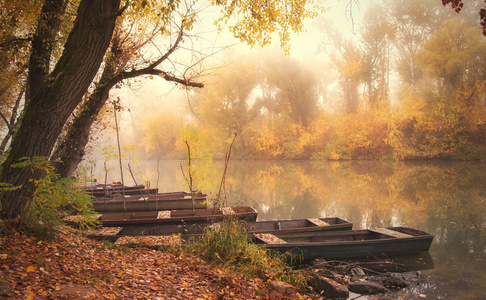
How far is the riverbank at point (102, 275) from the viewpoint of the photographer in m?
3.05

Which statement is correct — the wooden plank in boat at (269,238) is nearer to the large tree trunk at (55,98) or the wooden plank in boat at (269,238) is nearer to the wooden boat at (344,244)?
the wooden boat at (344,244)

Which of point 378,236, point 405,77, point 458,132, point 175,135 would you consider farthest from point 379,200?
point 175,135

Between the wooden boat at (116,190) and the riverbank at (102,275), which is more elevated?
the wooden boat at (116,190)

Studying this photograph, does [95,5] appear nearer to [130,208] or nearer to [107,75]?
[107,75]

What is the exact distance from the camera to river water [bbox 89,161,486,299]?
611cm

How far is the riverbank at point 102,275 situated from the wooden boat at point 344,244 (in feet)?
5.28

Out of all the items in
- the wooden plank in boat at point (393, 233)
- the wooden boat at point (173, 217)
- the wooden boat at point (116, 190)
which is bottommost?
the wooden plank in boat at point (393, 233)

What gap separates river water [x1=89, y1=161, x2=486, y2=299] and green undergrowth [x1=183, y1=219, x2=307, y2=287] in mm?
1545

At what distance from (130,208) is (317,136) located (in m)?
23.6

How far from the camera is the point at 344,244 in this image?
6781mm

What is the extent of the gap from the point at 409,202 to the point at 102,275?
1174 cm

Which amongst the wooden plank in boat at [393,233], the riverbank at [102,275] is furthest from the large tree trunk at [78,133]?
the wooden plank in boat at [393,233]

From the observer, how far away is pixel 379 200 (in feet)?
42.3

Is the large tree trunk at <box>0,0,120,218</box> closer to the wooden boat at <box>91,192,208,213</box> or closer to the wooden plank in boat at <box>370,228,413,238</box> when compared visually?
the wooden boat at <box>91,192,208,213</box>
